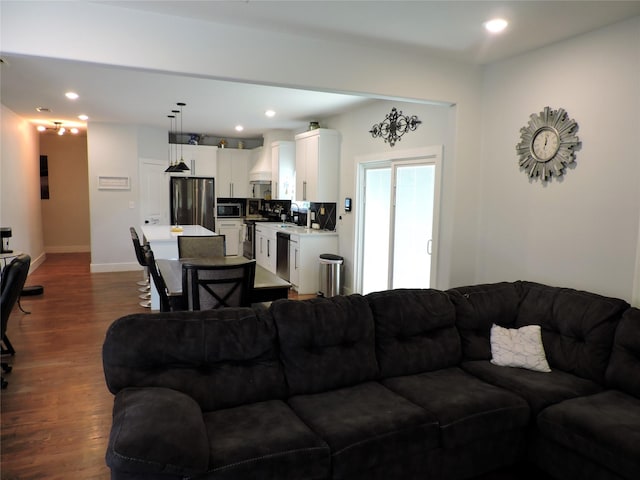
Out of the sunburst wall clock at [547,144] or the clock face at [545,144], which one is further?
the clock face at [545,144]

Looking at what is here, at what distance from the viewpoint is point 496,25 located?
10.0 feet

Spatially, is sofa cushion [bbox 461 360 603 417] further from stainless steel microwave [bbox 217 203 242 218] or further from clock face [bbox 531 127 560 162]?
stainless steel microwave [bbox 217 203 242 218]

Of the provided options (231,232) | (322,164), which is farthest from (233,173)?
(322,164)

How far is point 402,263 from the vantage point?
5406mm

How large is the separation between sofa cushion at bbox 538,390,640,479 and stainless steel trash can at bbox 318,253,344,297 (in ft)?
13.2

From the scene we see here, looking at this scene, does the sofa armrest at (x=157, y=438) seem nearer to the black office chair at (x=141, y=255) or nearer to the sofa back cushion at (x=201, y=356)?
the sofa back cushion at (x=201, y=356)

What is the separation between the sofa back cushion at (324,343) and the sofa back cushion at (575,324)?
4.26 ft

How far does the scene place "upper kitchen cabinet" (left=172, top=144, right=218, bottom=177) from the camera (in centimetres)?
884

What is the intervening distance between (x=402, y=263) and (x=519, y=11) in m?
3.12

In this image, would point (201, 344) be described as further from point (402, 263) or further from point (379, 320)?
point (402, 263)

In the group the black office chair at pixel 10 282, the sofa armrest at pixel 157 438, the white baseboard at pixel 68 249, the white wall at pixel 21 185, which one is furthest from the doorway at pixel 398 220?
the white baseboard at pixel 68 249

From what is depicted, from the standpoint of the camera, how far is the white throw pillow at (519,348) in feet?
9.72

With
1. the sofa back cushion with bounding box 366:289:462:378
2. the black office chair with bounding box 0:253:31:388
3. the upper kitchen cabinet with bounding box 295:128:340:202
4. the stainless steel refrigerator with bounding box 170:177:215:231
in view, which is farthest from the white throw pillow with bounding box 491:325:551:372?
the stainless steel refrigerator with bounding box 170:177:215:231

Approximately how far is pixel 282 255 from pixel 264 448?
542 centimetres
